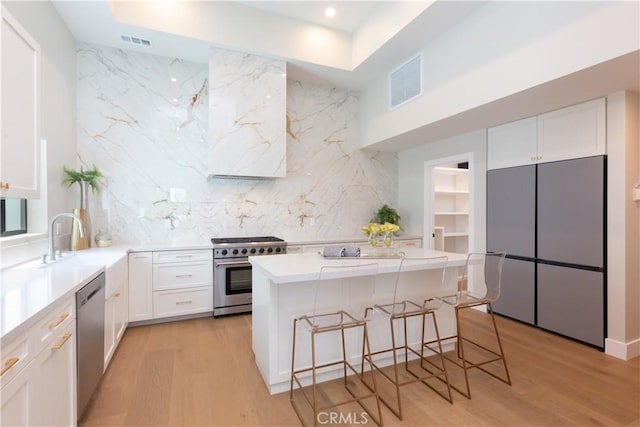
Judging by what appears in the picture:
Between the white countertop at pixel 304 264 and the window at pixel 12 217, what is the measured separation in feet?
6.46

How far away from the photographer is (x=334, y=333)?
2373 mm

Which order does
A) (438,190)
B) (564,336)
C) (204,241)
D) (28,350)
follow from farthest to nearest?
(438,190), (204,241), (564,336), (28,350)

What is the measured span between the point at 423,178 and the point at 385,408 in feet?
11.9

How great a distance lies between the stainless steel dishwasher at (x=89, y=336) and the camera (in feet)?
5.81

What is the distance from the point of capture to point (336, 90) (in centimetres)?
496

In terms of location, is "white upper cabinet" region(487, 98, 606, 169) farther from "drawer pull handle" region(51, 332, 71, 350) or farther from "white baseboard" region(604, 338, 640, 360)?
Answer: "drawer pull handle" region(51, 332, 71, 350)

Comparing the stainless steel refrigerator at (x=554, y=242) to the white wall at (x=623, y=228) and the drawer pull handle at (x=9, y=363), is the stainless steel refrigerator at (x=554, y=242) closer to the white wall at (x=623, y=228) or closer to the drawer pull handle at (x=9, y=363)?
the white wall at (x=623, y=228)

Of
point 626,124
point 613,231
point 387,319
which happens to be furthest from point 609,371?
point 626,124

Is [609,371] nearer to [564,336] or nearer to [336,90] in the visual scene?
[564,336]

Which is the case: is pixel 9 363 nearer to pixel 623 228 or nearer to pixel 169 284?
pixel 169 284

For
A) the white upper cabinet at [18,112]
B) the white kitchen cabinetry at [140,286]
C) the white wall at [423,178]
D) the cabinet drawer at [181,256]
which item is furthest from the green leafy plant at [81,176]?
the white wall at [423,178]

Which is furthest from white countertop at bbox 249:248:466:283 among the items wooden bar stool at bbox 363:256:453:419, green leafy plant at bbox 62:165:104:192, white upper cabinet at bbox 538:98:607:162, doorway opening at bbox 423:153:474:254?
doorway opening at bbox 423:153:474:254

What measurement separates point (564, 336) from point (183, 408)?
11.8 ft

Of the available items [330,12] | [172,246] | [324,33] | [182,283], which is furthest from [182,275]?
[330,12]
